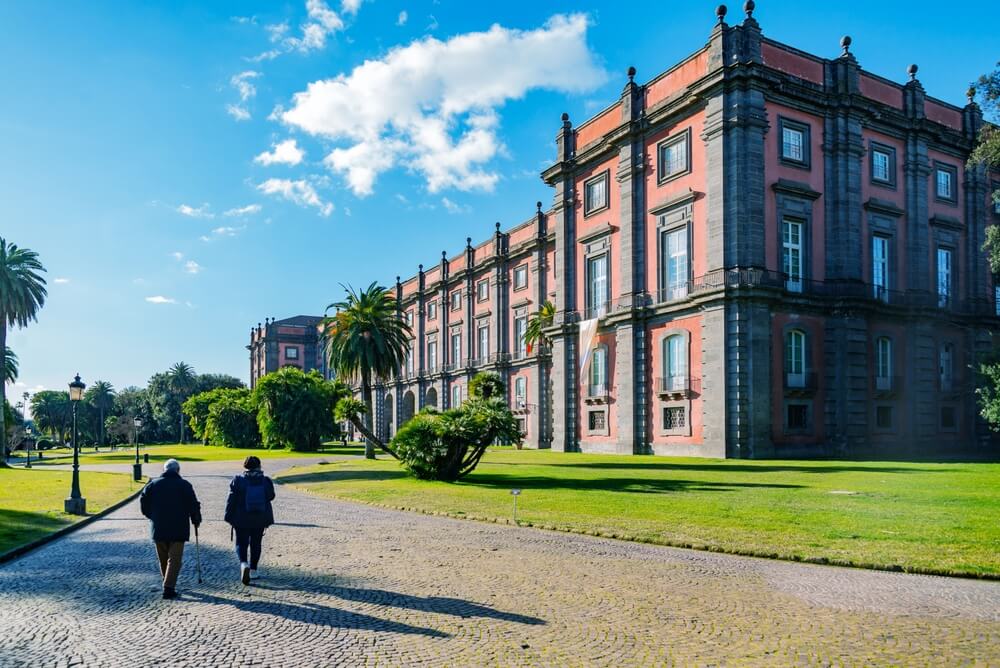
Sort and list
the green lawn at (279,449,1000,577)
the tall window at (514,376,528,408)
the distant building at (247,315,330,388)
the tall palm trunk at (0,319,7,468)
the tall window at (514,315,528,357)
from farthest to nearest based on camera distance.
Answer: the distant building at (247,315,330,388) < the tall window at (514,315,528,357) < the tall window at (514,376,528,408) < the tall palm trunk at (0,319,7,468) < the green lawn at (279,449,1000,577)

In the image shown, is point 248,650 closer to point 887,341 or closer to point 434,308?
point 887,341

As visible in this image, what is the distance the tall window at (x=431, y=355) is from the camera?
74500 mm

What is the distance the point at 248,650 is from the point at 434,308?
6904 cm

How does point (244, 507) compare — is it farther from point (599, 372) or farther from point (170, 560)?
point (599, 372)

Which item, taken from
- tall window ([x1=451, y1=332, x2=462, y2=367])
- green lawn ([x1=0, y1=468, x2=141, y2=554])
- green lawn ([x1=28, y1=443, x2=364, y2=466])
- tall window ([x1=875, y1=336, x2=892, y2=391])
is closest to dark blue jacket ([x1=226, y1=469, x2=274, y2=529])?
green lawn ([x1=0, y1=468, x2=141, y2=554])

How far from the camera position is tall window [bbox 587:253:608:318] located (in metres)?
41.0

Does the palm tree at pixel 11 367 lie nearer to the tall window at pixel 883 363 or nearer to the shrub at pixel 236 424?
the shrub at pixel 236 424

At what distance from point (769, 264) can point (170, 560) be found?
29.7 m

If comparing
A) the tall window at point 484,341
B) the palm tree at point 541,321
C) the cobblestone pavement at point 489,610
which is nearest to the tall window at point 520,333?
the tall window at point 484,341

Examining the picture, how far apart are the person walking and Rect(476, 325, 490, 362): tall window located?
54647 millimetres

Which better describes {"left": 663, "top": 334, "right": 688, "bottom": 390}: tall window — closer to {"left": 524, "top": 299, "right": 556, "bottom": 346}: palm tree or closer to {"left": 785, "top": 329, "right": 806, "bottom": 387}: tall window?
{"left": 785, "top": 329, "right": 806, "bottom": 387}: tall window

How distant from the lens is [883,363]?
37.0m

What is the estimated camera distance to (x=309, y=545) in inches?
467

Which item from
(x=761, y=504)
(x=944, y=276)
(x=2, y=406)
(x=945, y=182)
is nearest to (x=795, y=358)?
(x=944, y=276)
